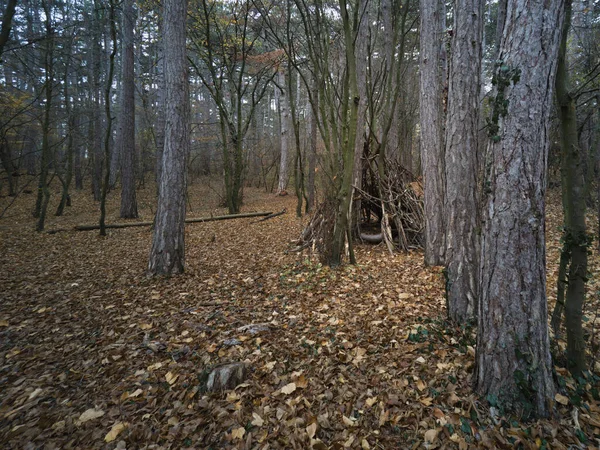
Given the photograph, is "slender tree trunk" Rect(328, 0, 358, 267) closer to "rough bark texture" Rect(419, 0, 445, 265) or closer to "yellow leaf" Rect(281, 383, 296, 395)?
"rough bark texture" Rect(419, 0, 445, 265)

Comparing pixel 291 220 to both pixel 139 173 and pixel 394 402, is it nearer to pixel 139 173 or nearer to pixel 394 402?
pixel 394 402

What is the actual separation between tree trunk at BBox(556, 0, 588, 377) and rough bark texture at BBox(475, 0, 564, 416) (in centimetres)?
48

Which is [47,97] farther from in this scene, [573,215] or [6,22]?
[573,215]

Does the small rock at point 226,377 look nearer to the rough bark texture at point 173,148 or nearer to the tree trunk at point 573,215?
the tree trunk at point 573,215

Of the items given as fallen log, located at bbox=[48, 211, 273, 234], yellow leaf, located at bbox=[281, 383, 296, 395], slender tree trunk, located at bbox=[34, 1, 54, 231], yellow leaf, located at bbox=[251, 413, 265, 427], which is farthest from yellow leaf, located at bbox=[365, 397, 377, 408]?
slender tree trunk, located at bbox=[34, 1, 54, 231]

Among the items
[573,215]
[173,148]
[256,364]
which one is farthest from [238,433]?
[173,148]

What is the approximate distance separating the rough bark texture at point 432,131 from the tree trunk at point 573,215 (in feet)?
9.28

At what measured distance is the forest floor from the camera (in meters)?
1.95

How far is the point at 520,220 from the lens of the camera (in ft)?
5.76

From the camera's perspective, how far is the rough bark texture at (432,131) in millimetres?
4949

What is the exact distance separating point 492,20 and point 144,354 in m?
20.3

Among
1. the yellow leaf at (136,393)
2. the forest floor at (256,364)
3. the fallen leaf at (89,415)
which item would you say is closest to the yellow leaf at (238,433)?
the forest floor at (256,364)

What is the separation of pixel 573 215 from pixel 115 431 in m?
3.43

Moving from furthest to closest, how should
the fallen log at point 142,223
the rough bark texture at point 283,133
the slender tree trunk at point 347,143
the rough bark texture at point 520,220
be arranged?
the rough bark texture at point 283,133, the fallen log at point 142,223, the slender tree trunk at point 347,143, the rough bark texture at point 520,220
